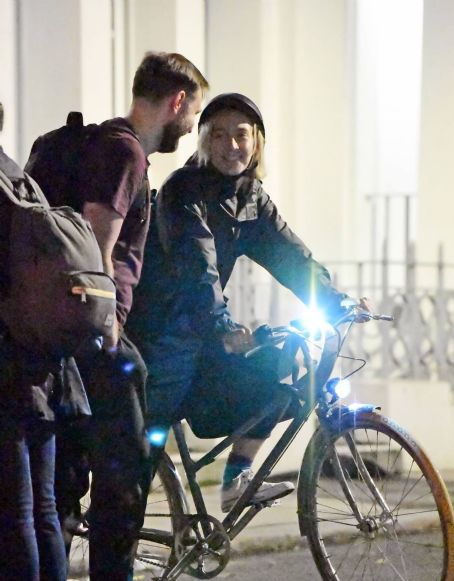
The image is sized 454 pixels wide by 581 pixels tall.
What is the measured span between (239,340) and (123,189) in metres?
0.66

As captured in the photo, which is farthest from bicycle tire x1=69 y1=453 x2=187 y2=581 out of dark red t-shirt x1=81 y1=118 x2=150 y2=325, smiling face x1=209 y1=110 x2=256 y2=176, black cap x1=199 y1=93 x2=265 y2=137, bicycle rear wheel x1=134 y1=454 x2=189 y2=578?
black cap x1=199 y1=93 x2=265 y2=137

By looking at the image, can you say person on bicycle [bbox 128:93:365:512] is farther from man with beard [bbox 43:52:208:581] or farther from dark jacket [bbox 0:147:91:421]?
dark jacket [bbox 0:147:91:421]

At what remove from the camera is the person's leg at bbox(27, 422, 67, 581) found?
3.26 m

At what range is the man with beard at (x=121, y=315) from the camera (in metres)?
3.28

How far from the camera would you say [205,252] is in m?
3.71

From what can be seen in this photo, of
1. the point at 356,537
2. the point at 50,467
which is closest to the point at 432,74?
the point at 356,537

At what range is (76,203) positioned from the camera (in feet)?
11.1

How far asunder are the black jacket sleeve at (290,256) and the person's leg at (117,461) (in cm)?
76

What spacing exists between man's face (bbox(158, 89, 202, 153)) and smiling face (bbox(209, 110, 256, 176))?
0.91 feet

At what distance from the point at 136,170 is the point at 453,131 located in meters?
5.05

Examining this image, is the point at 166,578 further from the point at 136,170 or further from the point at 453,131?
the point at 453,131

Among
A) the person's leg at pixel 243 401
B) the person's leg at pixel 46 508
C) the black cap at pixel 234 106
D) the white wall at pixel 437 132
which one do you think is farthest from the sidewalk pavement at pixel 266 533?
the white wall at pixel 437 132

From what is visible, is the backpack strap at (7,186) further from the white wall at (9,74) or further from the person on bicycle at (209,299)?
the white wall at (9,74)

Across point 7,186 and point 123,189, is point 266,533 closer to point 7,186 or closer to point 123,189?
point 123,189
